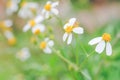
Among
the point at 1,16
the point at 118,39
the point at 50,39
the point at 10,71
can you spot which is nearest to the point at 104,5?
the point at 1,16

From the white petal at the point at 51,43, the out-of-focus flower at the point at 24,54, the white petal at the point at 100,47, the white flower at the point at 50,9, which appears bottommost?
the white petal at the point at 100,47

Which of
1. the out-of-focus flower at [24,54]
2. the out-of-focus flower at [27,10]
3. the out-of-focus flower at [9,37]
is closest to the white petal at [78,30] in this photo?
the out-of-focus flower at [27,10]

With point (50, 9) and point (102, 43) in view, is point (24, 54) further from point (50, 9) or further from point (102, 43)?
point (102, 43)

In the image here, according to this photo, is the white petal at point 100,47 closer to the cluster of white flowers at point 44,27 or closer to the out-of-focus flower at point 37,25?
the cluster of white flowers at point 44,27

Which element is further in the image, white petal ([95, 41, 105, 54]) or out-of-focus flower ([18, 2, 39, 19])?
out-of-focus flower ([18, 2, 39, 19])

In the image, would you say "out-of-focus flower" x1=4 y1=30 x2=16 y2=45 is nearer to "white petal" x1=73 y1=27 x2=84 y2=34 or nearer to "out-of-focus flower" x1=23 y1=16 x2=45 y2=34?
"out-of-focus flower" x1=23 y1=16 x2=45 y2=34

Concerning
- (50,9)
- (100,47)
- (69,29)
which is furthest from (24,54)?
(100,47)

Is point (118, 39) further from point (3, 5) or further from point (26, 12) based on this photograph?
point (3, 5)

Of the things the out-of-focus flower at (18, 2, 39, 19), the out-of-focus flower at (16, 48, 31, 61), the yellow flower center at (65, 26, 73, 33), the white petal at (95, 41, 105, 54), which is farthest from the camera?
the out-of-focus flower at (16, 48, 31, 61)

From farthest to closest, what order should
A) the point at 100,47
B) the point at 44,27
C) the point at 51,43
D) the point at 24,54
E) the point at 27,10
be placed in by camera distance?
the point at 24,54 → the point at 27,10 → the point at 44,27 → the point at 51,43 → the point at 100,47

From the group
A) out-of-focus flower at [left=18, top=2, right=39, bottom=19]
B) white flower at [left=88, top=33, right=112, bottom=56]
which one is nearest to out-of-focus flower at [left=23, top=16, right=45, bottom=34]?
out-of-focus flower at [left=18, top=2, right=39, bottom=19]

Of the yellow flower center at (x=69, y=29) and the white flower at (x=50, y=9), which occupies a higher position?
the white flower at (x=50, y=9)
